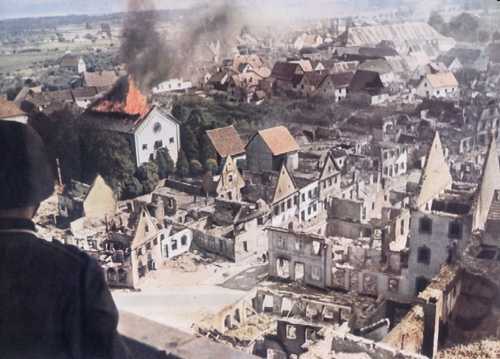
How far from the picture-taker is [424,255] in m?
4.93

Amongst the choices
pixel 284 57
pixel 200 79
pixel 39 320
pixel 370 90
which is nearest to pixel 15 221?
pixel 39 320

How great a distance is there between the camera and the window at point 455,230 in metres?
4.73

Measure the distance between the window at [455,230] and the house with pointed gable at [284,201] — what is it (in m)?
1.30

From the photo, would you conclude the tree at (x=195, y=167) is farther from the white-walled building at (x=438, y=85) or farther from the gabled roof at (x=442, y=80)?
the gabled roof at (x=442, y=80)

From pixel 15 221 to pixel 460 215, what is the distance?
4410mm

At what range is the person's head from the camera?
90 cm

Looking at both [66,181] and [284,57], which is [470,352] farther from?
[66,181]

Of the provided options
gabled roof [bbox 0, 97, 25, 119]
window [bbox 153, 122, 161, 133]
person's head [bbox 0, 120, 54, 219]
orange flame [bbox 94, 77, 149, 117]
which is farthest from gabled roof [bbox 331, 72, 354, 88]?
person's head [bbox 0, 120, 54, 219]

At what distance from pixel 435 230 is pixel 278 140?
1503 millimetres

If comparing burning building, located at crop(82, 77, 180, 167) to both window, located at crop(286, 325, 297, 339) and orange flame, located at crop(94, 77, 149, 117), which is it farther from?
window, located at crop(286, 325, 297, 339)

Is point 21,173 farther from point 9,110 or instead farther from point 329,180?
point 329,180

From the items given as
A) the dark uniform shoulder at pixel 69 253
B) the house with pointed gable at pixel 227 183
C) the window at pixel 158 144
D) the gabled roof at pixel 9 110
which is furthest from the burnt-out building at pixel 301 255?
→ the dark uniform shoulder at pixel 69 253

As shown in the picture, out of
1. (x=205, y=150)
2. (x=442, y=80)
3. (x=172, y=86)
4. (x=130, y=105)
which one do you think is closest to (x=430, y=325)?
(x=205, y=150)

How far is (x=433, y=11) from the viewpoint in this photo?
4281mm
